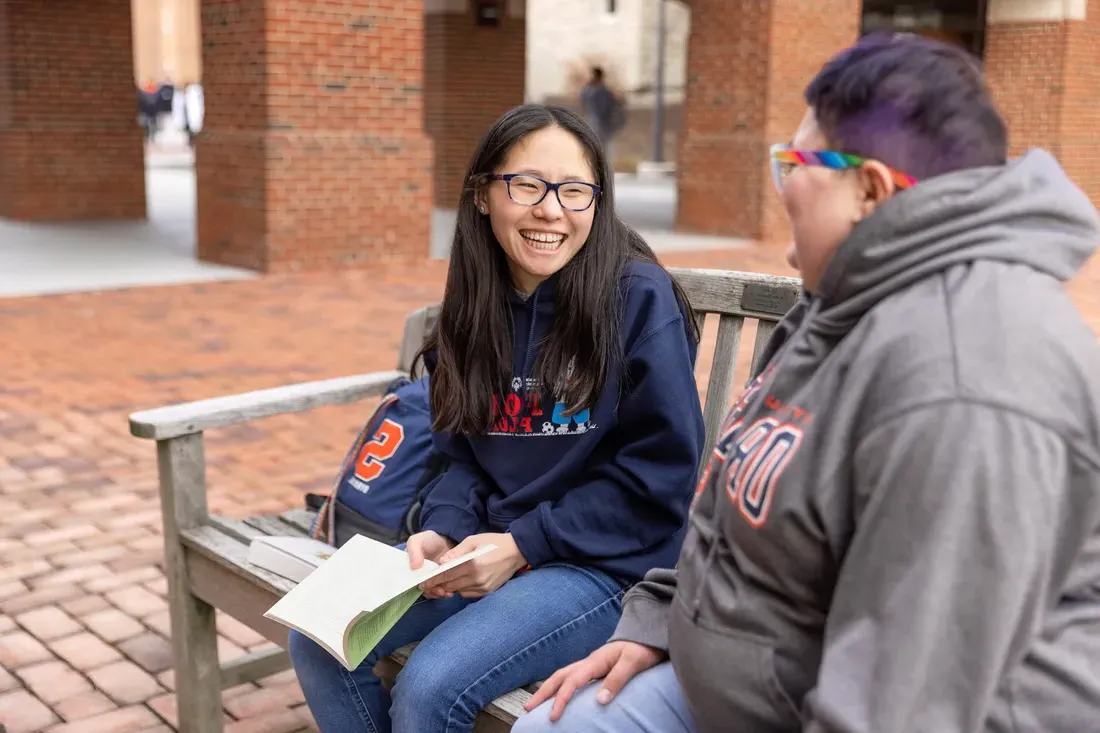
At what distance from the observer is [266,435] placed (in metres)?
5.58

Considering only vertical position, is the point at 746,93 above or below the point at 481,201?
above

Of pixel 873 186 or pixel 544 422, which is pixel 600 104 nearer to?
pixel 544 422

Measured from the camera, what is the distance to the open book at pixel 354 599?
1982mm

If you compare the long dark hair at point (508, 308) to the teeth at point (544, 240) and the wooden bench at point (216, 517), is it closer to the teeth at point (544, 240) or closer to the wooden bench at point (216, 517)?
the teeth at point (544, 240)

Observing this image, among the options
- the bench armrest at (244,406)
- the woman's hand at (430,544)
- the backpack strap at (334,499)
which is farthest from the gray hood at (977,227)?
the bench armrest at (244,406)

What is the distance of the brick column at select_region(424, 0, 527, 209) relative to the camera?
52.3ft

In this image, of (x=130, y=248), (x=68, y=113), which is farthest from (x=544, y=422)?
(x=68, y=113)

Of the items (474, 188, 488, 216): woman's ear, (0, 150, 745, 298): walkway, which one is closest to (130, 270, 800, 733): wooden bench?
(474, 188, 488, 216): woman's ear

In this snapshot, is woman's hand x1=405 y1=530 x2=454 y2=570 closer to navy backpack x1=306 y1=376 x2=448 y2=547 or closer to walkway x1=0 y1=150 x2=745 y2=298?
navy backpack x1=306 y1=376 x2=448 y2=547

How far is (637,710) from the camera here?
5.60 feet

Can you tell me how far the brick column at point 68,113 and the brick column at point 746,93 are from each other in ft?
20.6

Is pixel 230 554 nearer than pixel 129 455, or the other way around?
pixel 230 554

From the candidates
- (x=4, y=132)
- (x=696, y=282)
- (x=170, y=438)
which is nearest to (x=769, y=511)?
(x=696, y=282)

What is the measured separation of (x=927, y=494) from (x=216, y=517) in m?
2.12
